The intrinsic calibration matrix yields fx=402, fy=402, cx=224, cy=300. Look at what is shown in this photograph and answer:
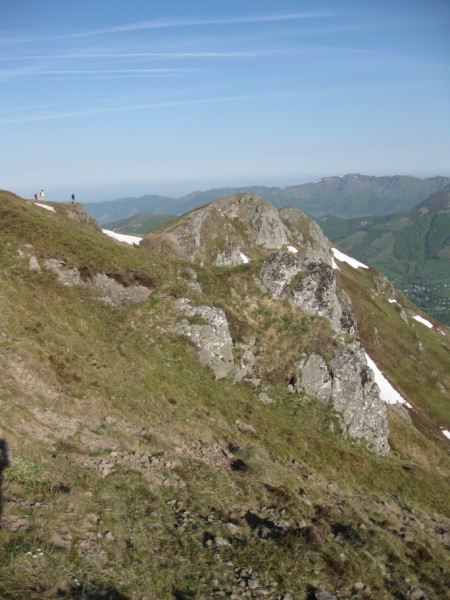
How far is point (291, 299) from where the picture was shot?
165 feet

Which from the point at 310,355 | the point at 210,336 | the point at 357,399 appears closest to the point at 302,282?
the point at 310,355

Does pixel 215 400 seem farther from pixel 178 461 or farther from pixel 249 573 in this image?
pixel 249 573

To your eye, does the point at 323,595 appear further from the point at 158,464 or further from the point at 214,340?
the point at 214,340

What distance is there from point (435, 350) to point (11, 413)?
12098 cm

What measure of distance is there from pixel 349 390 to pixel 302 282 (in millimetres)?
15909

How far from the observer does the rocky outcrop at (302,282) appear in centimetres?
5028

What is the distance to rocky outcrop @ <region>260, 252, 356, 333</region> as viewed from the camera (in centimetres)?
5028

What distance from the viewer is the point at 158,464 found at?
2081 centimetres

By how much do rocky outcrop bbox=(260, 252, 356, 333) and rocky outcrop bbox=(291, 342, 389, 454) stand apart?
727 cm

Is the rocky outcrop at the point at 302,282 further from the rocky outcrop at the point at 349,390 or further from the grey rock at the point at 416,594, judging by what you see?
the grey rock at the point at 416,594

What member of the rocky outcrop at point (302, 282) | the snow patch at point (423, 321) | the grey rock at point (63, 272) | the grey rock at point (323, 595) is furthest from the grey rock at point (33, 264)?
the snow patch at point (423, 321)

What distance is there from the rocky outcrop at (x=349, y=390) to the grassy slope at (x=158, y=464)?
5.62ft

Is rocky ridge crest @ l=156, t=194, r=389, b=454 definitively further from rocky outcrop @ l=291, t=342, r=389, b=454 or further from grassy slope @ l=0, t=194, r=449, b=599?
grassy slope @ l=0, t=194, r=449, b=599

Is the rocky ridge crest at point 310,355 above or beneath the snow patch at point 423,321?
above
